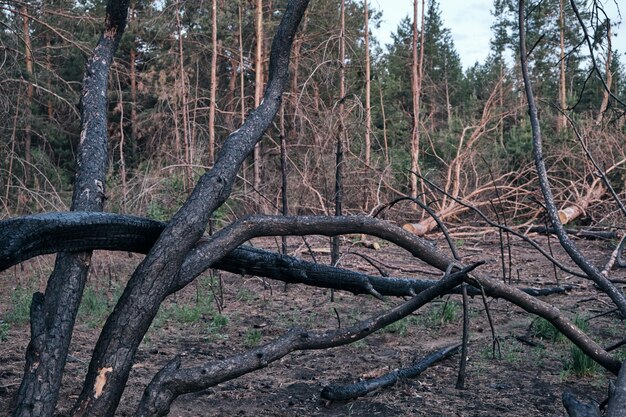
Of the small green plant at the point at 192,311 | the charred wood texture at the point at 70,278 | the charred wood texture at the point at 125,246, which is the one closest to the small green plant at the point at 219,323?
A: the small green plant at the point at 192,311

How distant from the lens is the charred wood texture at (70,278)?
9.43ft

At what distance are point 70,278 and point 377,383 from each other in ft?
7.52

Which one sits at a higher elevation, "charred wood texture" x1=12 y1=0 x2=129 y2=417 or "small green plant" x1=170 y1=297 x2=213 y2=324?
"charred wood texture" x1=12 y1=0 x2=129 y2=417

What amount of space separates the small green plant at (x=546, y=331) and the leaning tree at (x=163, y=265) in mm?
1835

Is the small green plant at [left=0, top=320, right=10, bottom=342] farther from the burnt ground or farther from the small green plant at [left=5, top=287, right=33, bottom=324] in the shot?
the small green plant at [left=5, top=287, right=33, bottom=324]

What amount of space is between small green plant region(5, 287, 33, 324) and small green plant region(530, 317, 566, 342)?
505 cm

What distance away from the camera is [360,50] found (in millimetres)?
23109

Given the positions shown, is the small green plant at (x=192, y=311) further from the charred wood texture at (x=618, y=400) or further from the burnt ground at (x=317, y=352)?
the charred wood texture at (x=618, y=400)

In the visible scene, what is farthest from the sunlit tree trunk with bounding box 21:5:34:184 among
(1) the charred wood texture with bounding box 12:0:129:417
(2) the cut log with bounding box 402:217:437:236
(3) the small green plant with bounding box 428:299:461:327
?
(2) the cut log with bounding box 402:217:437:236

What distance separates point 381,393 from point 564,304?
390cm

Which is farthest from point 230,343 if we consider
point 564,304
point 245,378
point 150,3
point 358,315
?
point 150,3

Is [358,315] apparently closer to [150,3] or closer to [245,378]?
[245,378]

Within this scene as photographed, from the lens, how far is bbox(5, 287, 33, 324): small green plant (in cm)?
691

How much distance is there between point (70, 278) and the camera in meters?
3.11
